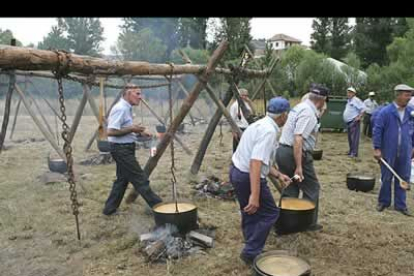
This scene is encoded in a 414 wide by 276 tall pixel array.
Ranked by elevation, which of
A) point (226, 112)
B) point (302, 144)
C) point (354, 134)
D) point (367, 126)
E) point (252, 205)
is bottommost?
point (367, 126)

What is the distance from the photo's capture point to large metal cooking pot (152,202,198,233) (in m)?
4.68

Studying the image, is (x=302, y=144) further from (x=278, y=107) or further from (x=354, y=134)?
(x=354, y=134)

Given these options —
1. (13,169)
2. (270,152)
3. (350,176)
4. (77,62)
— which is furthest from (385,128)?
(13,169)

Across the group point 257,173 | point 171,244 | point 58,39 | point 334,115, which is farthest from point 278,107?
point 58,39

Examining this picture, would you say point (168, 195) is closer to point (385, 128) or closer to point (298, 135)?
point (298, 135)

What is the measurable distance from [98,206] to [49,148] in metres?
6.38

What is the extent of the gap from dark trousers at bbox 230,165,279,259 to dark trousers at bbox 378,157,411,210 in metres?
2.87

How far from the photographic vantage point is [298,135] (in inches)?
184

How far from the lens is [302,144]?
4.82m

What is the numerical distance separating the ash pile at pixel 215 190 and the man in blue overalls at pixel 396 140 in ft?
8.13

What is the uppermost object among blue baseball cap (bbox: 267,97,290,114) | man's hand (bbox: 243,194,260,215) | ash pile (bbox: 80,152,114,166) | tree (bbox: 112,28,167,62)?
tree (bbox: 112,28,167,62)

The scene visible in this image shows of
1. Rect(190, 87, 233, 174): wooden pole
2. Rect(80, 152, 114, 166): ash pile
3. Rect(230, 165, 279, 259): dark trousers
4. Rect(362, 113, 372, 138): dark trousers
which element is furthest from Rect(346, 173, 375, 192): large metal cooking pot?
Rect(362, 113, 372, 138): dark trousers

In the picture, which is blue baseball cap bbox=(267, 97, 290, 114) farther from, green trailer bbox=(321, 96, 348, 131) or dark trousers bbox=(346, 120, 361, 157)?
green trailer bbox=(321, 96, 348, 131)

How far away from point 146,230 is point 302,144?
246 cm
